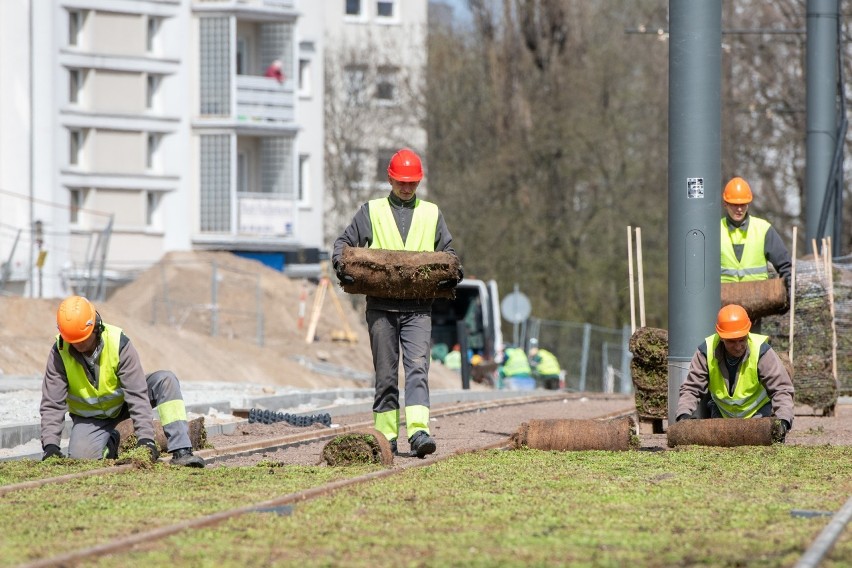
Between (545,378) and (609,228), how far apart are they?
1730 centimetres

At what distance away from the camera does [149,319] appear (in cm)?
3831

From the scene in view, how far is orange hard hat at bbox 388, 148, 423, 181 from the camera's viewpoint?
448 inches

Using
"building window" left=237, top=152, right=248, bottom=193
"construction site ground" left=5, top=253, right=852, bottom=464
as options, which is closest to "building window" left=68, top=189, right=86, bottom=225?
"construction site ground" left=5, top=253, right=852, bottom=464

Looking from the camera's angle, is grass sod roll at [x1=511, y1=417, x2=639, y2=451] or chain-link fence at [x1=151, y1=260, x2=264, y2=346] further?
chain-link fence at [x1=151, y1=260, x2=264, y2=346]

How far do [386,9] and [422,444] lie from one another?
2068 inches

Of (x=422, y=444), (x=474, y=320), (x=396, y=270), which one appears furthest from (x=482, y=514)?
(x=474, y=320)

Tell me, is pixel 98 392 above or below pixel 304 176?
→ below

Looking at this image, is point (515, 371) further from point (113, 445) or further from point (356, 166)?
point (356, 166)

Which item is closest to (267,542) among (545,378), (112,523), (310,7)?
(112,523)

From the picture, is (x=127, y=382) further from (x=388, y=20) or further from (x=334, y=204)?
(x=388, y=20)

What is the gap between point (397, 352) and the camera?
457 inches

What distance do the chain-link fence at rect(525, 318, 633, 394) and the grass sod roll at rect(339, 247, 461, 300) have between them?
2732 centimetres

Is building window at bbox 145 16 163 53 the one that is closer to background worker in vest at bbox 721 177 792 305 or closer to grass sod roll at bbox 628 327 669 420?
background worker in vest at bbox 721 177 792 305

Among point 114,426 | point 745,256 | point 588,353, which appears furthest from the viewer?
point 588,353
